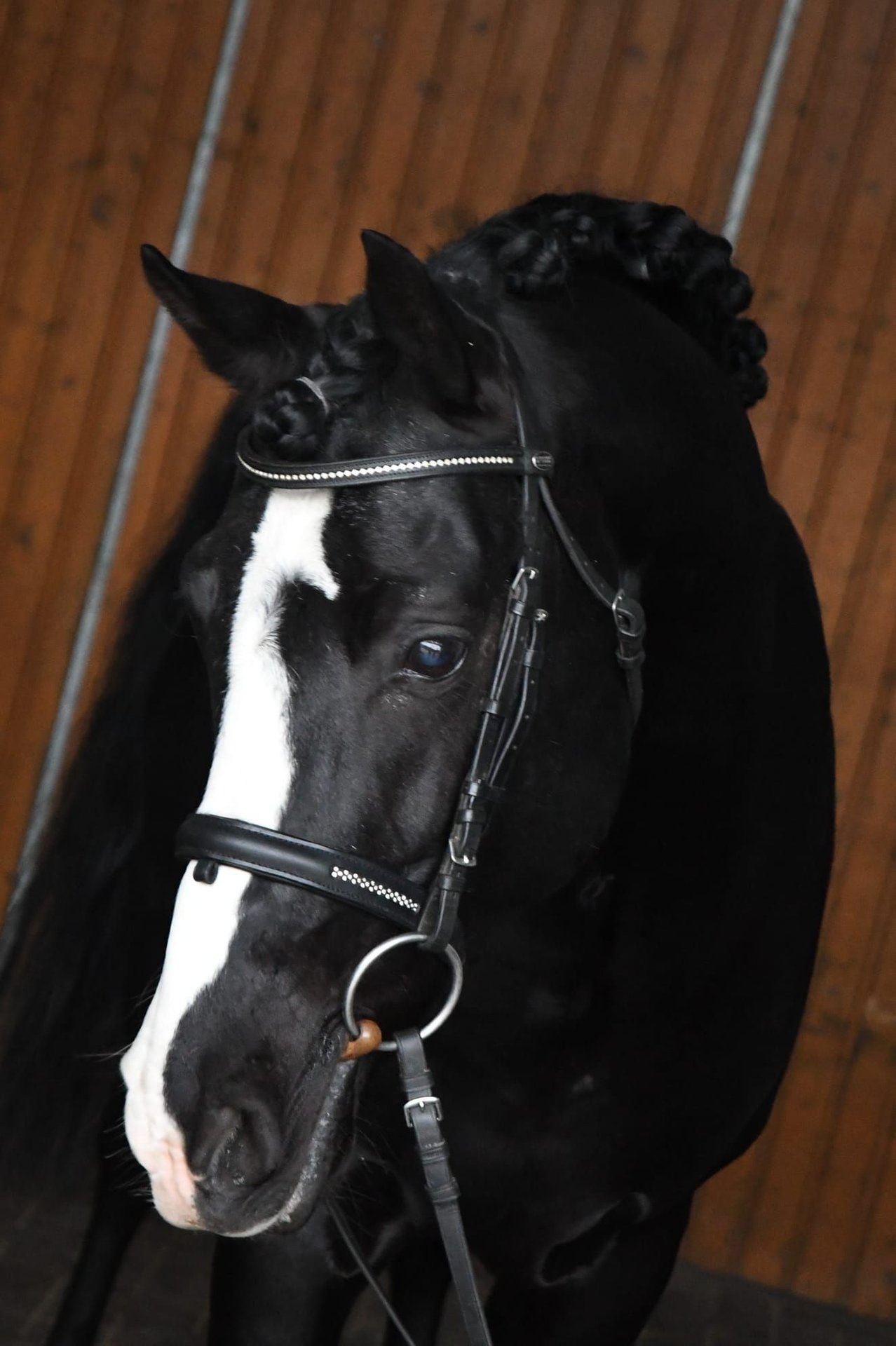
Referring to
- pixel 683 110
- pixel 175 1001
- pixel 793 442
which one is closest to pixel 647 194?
pixel 683 110

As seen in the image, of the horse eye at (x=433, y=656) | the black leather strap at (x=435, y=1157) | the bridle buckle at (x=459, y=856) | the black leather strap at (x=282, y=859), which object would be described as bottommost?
the black leather strap at (x=435, y=1157)

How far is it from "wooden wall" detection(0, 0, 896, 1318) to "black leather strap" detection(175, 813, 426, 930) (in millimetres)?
2682

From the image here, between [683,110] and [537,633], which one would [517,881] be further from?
[683,110]

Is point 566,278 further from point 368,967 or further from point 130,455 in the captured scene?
point 130,455

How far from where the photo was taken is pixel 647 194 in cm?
387

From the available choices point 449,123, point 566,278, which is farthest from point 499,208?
point 566,278

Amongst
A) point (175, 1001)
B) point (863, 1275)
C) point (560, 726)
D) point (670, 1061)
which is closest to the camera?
point (175, 1001)

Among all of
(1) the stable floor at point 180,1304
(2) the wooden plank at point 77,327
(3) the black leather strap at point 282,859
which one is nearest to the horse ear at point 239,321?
(3) the black leather strap at point 282,859

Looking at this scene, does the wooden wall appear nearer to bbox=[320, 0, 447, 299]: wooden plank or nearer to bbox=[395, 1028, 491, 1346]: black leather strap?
bbox=[320, 0, 447, 299]: wooden plank

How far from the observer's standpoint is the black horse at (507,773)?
4.00 feet

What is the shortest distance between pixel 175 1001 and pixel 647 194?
3272 millimetres

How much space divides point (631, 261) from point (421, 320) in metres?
0.50

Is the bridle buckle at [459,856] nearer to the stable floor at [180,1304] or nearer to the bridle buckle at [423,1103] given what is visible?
the bridle buckle at [423,1103]

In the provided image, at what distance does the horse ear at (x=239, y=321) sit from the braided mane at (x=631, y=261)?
8.4 inches
